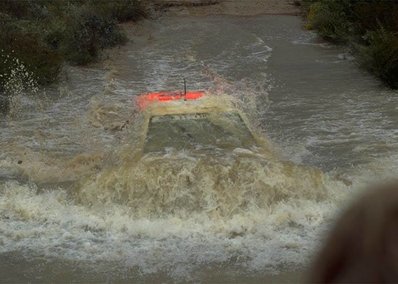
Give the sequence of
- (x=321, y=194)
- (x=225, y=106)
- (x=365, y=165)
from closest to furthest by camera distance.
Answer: (x=321, y=194), (x=365, y=165), (x=225, y=106)

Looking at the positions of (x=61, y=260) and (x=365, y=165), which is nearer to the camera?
(x=61, y=260)

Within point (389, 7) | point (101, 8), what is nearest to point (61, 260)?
point (389, 7)

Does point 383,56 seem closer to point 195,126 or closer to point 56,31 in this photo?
point 195,126

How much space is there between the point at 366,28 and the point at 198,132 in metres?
10.5

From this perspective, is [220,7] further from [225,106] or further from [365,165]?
[365,165]

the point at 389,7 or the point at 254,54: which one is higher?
the point at 389,7

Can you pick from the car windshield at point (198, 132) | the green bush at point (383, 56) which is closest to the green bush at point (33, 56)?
the car windshield at point (198, 132)

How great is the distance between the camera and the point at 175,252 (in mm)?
6883

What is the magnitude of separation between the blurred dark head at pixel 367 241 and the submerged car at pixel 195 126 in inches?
315

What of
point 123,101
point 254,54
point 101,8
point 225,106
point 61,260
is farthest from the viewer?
point 101,8

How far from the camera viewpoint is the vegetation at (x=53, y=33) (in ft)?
49.0

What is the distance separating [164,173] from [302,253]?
7.95 feet

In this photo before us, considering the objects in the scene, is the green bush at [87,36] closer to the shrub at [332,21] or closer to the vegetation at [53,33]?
the vegetation at [53,33]

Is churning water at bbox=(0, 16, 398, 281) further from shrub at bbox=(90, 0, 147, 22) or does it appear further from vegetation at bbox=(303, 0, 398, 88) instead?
shrub at bbox=(90, 0, 147, 22)
